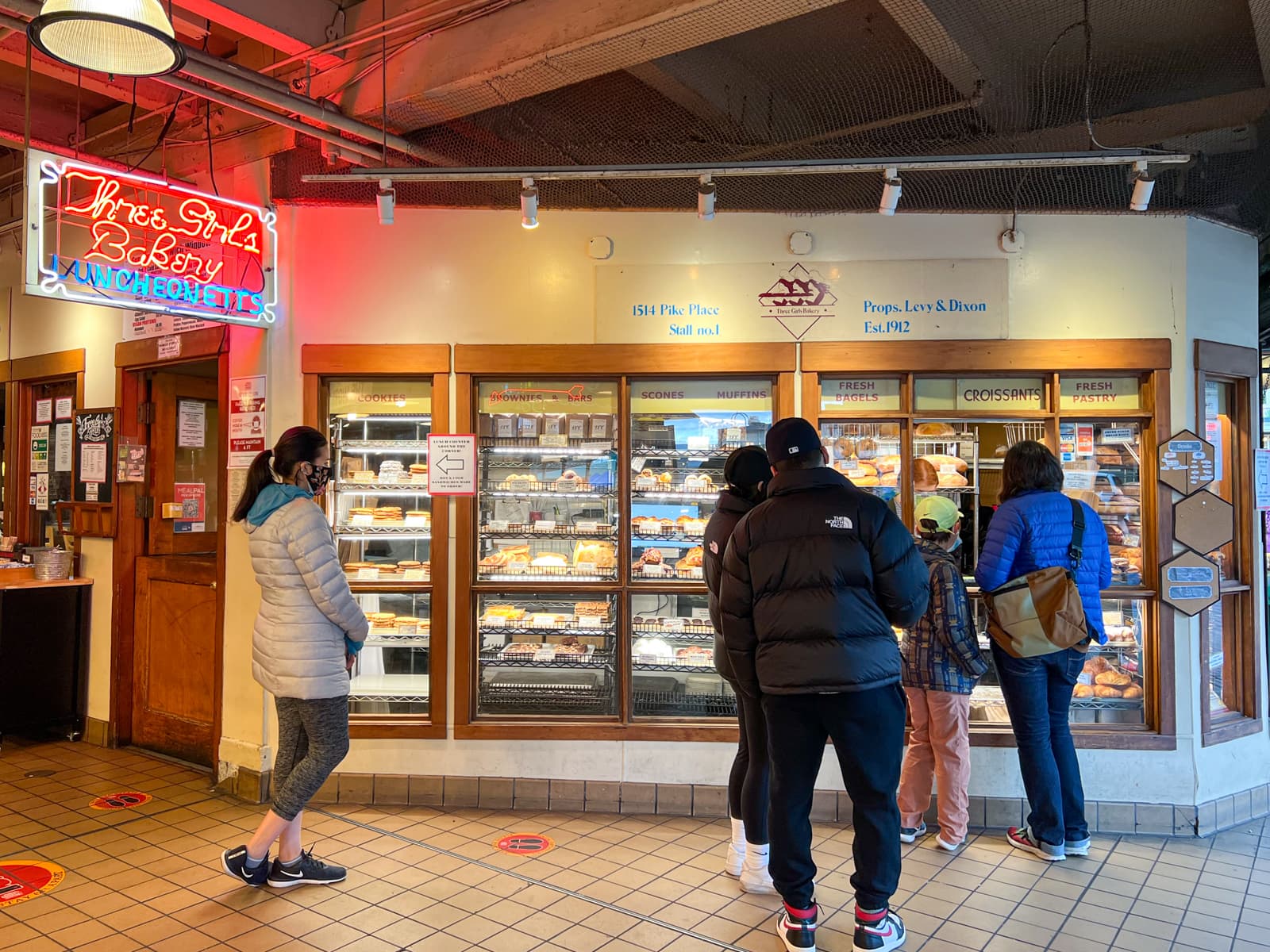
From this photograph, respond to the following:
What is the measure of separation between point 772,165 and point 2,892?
193 inches

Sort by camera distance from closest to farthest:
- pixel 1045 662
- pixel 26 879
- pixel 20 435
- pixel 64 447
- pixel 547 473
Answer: pixel 26 879, pixel 1045 662, pixel 547 473, pixel 64 447, pixel 20 435

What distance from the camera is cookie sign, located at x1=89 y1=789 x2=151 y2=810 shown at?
4.94 metres

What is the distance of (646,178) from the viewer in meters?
4.74

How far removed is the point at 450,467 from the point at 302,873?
226cm

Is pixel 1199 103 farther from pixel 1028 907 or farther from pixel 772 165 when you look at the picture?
pixel 1028 907

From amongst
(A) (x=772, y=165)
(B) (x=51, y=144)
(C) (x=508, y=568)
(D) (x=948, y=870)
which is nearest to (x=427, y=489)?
Result: (C) (x=508, y=568)

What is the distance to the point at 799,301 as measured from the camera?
5.05 meters

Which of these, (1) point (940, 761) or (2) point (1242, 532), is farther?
(2) point (1242, 532)

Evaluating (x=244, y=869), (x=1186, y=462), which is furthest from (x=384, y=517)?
(x=1186, y=462)

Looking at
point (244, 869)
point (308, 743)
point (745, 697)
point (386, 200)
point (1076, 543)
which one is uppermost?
point (386, 200)

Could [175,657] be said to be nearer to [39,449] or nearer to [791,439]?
[39,449]

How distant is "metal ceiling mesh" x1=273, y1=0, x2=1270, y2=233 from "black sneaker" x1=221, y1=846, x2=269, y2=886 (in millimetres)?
3606

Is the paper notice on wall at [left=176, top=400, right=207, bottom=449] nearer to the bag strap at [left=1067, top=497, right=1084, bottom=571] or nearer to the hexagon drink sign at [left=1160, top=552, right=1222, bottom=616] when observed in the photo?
the bag strap at [left=1067, top=497, right=1084, bottom=571]

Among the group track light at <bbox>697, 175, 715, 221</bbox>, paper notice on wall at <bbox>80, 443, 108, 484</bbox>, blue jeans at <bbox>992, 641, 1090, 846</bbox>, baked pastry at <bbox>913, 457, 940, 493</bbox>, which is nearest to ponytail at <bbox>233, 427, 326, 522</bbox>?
track light at <bbox>697, 175, 715, 221</bbox>
